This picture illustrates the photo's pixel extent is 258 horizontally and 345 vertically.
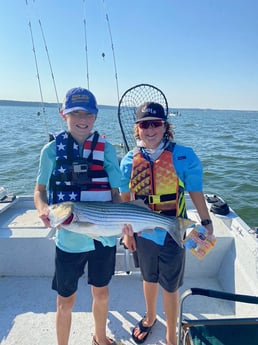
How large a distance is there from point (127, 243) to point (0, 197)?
2.94 metres

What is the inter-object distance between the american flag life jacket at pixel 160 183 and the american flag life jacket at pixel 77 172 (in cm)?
38

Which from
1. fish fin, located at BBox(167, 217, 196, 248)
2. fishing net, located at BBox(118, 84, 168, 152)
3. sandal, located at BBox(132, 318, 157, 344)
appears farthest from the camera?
fishing net, located at BBox(118, 84, 168, 152)

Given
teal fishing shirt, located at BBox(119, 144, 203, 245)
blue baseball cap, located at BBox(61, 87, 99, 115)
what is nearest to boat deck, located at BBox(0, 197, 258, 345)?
teal fishing shirt, located at BBox(119, 144, 203, 245)

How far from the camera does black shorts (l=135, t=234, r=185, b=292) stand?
8.23 feet

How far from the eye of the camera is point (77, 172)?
2.26 metres

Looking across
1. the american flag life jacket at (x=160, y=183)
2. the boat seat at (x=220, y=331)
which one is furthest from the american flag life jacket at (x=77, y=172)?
the boat seat at (x=220, y=331)

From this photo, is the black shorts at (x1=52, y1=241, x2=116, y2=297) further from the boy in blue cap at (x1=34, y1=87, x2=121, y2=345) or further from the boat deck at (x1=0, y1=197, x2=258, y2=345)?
the boat deck at (x1=0, y1=197, x2=258, y2=345)

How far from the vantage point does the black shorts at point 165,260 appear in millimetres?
2510

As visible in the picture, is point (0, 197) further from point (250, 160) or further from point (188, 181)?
point (250, 160)

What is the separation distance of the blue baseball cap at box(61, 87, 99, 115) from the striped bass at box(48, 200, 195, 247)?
2.28 feet

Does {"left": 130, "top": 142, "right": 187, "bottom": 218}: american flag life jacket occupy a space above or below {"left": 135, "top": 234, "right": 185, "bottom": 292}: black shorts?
above

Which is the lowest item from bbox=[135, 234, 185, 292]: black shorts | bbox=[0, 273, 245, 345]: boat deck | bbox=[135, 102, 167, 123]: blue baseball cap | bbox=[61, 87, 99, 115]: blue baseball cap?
bbox=[0, 273, 245, 345]: boat deck

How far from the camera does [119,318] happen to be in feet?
10.7

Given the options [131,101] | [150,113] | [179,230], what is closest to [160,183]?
[179,230]
